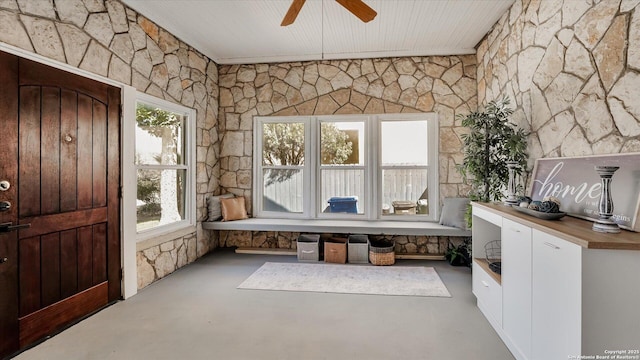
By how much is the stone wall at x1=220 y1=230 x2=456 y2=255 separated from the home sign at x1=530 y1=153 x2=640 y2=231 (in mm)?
1970

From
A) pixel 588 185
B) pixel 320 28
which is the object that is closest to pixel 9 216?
pixel 320 28

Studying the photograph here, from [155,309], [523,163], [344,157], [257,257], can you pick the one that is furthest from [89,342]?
[523,163]

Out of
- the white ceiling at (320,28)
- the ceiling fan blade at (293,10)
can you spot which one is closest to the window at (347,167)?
the white ceiling at (320,28)

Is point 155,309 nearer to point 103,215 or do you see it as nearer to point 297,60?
point 103,215

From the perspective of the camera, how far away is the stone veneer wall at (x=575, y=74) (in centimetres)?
179

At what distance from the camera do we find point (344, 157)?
15.1 feet

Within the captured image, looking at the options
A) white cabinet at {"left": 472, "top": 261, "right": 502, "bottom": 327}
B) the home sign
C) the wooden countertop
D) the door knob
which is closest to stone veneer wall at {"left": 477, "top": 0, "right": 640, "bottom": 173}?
the home sign

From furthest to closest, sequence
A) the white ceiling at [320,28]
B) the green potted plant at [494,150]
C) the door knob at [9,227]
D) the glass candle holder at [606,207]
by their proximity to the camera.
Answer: the white ceiling at [320,28]
the green potted plant at [494,150]
the door knob at [9,227]
the glass candle holder at [606,207]

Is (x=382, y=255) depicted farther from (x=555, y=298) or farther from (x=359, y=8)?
(x=359, y=8)

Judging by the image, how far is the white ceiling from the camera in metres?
3.10

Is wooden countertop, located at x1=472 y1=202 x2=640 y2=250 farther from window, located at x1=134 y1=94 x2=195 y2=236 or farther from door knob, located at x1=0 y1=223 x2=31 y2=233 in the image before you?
window, located at x1=134 y1=94 x2=195 y2=236

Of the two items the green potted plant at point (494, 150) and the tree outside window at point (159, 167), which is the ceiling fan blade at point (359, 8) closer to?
the green potted plant at point (494, 150)

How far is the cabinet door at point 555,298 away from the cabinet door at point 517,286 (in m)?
0.08

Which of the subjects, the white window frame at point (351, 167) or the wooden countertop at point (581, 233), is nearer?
the wooden countertop at point (581, 233)
